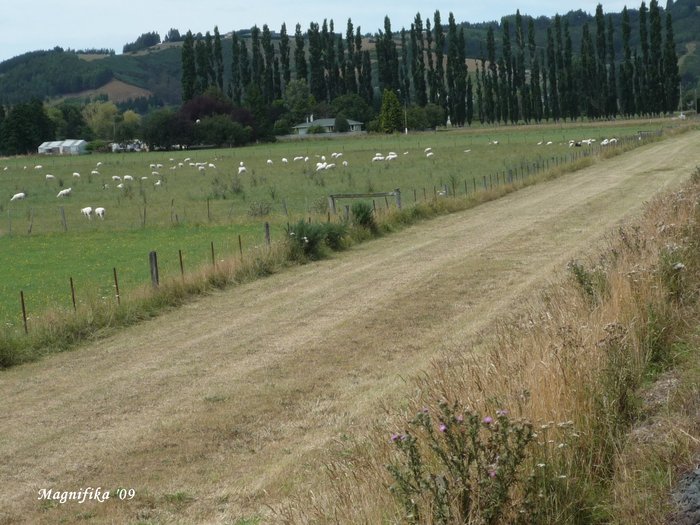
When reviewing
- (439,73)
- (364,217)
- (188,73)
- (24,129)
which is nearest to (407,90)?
(439,73)

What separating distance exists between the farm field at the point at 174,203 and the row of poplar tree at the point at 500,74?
28.2 meters

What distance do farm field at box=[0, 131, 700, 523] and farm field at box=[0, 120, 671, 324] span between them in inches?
120

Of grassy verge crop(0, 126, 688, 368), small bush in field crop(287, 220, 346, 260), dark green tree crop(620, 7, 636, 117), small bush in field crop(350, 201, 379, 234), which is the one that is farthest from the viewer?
dark green tree crop(620, 7, 636, 117)

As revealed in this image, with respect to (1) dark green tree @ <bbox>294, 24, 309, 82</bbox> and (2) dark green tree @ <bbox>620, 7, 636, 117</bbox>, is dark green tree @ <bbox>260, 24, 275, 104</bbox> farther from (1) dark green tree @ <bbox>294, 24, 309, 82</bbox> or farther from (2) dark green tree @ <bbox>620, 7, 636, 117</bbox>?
(2) dark green tree @ <bbox>620, 7, 636, 117</bbox>

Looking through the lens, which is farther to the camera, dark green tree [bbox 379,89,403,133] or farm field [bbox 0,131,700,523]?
dark green tree [bbox 379,89,403,133]

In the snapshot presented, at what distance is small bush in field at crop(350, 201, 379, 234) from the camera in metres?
27.6

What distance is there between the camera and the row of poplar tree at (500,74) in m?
126

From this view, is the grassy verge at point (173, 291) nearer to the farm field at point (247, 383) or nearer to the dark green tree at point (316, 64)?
the farm field at point (247, 383)

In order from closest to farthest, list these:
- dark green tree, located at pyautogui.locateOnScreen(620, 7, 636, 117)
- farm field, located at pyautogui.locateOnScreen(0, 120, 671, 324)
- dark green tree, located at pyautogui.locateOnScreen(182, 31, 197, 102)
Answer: farm field, located at pyautogui.locateOnScreen(0, 120, 671, 324) < dark green tree, located at pyautogui.locateOnScreen(620, 7, 636, 117) < dark green tree, located at pyautogui.locateOnScreen(182, 31, 197, 102)

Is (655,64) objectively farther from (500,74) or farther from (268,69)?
(268,69)

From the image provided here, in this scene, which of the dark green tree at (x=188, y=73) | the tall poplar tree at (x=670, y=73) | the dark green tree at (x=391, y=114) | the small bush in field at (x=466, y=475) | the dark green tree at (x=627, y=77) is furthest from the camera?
the dark green tree at (x=188, y=73)

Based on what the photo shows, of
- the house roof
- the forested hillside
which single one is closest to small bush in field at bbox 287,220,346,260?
the forested hillside

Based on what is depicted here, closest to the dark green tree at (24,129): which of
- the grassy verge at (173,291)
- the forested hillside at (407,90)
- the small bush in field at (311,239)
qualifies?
the forested hillside at (407,90)

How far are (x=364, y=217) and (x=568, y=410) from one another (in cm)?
2124
